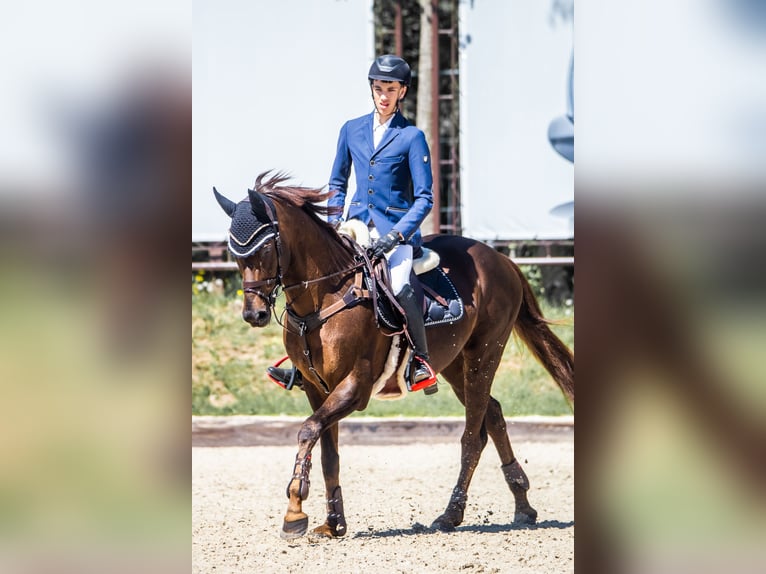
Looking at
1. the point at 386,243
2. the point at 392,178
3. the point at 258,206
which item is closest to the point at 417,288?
the point at 386,243

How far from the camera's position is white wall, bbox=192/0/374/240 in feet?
31.2

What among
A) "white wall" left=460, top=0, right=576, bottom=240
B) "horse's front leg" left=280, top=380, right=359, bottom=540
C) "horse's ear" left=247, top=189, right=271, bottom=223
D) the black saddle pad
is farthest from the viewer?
"white wall" left=460, top=0, right=576, bottom=240

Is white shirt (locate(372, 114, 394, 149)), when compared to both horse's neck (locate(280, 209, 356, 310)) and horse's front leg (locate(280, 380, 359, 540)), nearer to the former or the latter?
horse's neck (locate(280, 209, 356, 310))

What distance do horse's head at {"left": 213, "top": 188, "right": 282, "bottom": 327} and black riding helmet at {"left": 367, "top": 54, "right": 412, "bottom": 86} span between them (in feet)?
3.25

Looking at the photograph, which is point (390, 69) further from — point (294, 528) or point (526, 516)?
point (526, 516)

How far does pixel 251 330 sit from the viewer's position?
1023 centimetres

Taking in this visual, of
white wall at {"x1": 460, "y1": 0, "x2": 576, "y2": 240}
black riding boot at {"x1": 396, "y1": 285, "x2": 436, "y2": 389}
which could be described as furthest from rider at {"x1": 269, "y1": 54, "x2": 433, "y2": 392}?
white wall at {"x1": 460, "y1": 0, "x2": 576, "y2": 240}

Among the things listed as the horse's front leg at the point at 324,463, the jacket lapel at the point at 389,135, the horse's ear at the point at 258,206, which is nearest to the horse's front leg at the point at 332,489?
the horse's front leg at the point at 324,463

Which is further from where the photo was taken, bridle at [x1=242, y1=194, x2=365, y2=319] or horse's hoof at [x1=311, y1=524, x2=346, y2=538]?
horse's hoof at [x1=311, y1=524, x2=346, y2=538]

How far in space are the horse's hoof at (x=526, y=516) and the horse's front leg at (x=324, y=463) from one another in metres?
1.17

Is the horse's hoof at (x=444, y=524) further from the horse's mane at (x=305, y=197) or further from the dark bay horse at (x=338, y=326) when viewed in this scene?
the horse's mane at (x=305, y=197)

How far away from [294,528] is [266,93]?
5.63 m

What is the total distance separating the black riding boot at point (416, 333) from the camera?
5230mm

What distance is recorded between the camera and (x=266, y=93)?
9.66 m
